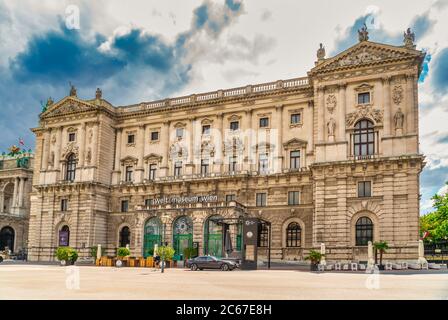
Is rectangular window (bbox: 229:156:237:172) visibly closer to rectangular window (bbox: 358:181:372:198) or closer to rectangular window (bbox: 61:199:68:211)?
rectangular window (bbox: 358:181:372:198)

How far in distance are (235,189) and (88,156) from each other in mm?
22469

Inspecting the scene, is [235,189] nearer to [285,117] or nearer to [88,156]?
[285,117]

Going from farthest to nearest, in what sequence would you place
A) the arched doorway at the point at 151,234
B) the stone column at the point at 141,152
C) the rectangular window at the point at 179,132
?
the stone column at the point at 141,152, the rectangular window at the point at 179,132, the arched doorway at the point at 151,234

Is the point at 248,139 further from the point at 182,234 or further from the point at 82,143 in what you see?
the point at 82,143

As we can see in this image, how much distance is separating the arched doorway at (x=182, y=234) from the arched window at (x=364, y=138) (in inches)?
881

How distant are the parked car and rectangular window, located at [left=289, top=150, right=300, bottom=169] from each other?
62.9 ft

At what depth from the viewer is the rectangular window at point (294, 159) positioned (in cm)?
5838

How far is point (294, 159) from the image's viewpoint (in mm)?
58719

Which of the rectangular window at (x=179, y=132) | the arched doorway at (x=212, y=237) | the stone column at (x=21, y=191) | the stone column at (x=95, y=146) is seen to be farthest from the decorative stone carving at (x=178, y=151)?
the stone column at (x=21, y=191)

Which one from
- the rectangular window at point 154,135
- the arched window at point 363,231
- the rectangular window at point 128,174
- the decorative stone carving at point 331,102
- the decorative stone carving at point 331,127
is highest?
the decorative stone carving at point 331,102

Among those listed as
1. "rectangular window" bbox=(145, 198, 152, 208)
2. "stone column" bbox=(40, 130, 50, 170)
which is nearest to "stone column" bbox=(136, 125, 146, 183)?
"rectangular window" bbox=(145, 198, 152, 208)

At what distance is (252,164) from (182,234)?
1268 cm

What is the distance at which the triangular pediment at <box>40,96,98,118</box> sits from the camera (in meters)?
68.7

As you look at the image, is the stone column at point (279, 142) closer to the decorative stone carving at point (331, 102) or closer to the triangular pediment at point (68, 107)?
the decorative stone carving at point (331, 102)
